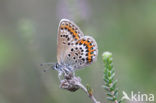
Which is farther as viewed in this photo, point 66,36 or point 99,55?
point 99,55

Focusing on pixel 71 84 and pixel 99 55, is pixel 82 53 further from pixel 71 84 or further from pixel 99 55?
pixel 99 55

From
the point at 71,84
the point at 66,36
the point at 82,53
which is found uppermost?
the point at 66,36

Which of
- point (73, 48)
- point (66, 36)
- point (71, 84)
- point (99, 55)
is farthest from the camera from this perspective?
point (99, 55)

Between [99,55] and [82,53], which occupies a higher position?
[82,53]

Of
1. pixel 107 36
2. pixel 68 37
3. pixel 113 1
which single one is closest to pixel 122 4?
pixel 113 1

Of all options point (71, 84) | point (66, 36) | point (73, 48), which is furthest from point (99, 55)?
point (71, 84)
